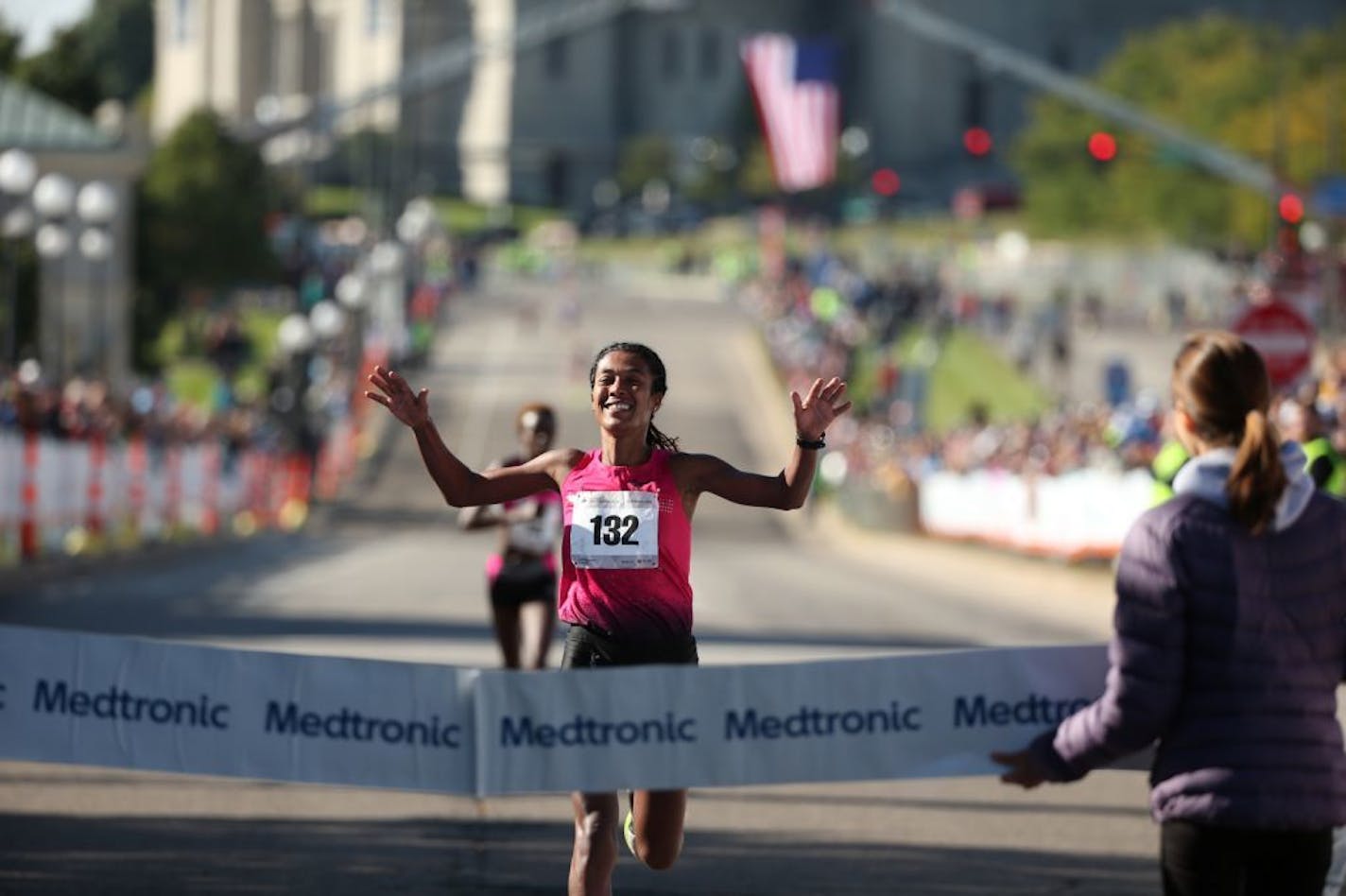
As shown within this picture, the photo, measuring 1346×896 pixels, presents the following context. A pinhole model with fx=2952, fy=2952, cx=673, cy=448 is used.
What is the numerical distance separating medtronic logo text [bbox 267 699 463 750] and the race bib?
1.96 ft

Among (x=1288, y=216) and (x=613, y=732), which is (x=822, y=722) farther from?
(x=1288, y=216)

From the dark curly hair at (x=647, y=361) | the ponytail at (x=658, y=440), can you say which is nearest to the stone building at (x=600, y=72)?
the ponytail at (x=658, y=440)

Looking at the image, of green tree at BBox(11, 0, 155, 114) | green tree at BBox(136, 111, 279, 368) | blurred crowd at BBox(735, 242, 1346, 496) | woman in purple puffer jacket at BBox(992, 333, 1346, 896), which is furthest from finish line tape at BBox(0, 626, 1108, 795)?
green tree at BBox(11, 0, 155, 114)

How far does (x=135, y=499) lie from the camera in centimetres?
3391

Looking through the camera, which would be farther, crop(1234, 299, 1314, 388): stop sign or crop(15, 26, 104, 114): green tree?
crop(15, 26, 104, 114): green tree

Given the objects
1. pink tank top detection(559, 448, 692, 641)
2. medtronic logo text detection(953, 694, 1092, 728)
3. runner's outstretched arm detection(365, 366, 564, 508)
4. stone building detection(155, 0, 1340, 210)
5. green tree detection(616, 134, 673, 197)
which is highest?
stone building detection(155, 0, 1340, 210)

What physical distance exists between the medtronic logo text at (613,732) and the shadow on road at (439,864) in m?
2.09

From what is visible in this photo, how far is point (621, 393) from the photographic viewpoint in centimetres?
794

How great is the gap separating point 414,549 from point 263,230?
43363 millimetres

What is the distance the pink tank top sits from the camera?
7.95 metres

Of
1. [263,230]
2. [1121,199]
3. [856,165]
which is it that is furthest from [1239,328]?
[856,165]

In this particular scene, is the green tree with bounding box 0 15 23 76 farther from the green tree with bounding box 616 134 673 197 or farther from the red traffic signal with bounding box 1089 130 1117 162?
the green tree with bounding box 616 134 673 197

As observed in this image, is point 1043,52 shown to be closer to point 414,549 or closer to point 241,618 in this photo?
point 414,549

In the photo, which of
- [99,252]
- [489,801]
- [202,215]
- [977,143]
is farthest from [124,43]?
[489,801]
